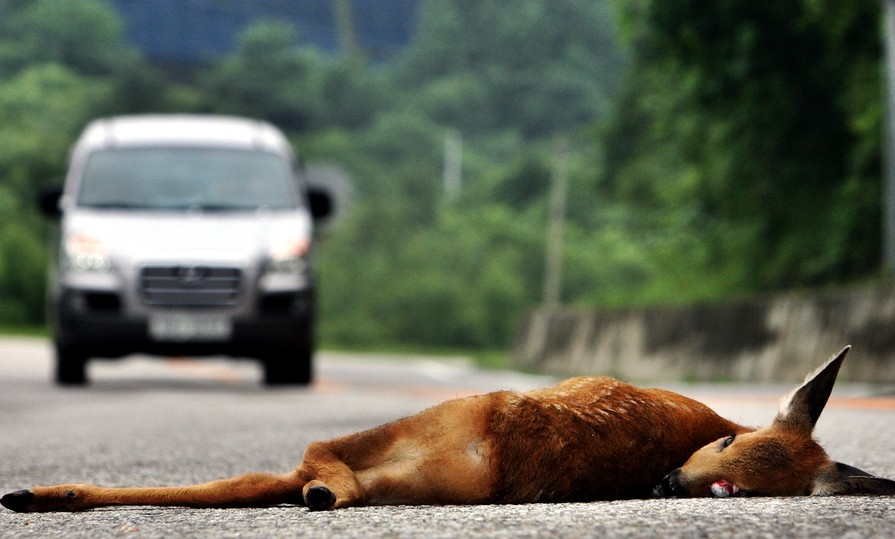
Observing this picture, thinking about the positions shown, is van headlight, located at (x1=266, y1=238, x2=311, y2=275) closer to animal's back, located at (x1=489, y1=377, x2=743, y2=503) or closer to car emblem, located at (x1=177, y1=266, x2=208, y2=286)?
car emblem, located at (x1=177, y1=266, x2=208, y2=286)

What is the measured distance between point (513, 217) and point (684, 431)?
8466 centimetres

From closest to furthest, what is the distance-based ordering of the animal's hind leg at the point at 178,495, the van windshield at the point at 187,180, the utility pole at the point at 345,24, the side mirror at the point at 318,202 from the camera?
the animal's hind leg at the point at 178,495
the van windshield at the point at 187,180
the side mirror at the point at 318,202
the utility pole at the point at 345,24

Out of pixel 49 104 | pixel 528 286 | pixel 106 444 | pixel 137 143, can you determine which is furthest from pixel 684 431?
pixel 49 104

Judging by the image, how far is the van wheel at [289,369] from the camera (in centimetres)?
1435

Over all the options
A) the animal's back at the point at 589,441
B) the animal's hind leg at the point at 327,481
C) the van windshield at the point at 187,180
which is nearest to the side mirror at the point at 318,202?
the van windshield at the point at 187,180

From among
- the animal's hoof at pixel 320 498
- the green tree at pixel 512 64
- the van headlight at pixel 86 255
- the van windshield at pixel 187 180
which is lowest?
the green tree at pixel 512 64

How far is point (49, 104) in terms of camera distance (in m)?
93.1

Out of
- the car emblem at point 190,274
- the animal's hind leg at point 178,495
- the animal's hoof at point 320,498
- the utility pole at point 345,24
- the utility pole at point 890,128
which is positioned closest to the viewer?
the animal's hoof at point 320,498

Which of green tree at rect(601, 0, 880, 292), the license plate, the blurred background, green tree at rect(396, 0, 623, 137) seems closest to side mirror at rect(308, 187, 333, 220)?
the license plate

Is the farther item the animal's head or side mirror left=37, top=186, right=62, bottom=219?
side mirror left=37, top=186, right=62, bottom=219

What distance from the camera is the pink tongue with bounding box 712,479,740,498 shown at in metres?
4.77

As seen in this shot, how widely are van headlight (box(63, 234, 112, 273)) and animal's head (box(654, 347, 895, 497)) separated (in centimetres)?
914

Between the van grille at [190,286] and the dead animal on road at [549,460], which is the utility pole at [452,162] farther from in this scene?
the dead animal on road at [549,460]

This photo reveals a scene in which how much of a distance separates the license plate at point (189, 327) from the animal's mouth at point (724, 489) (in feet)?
29.6
